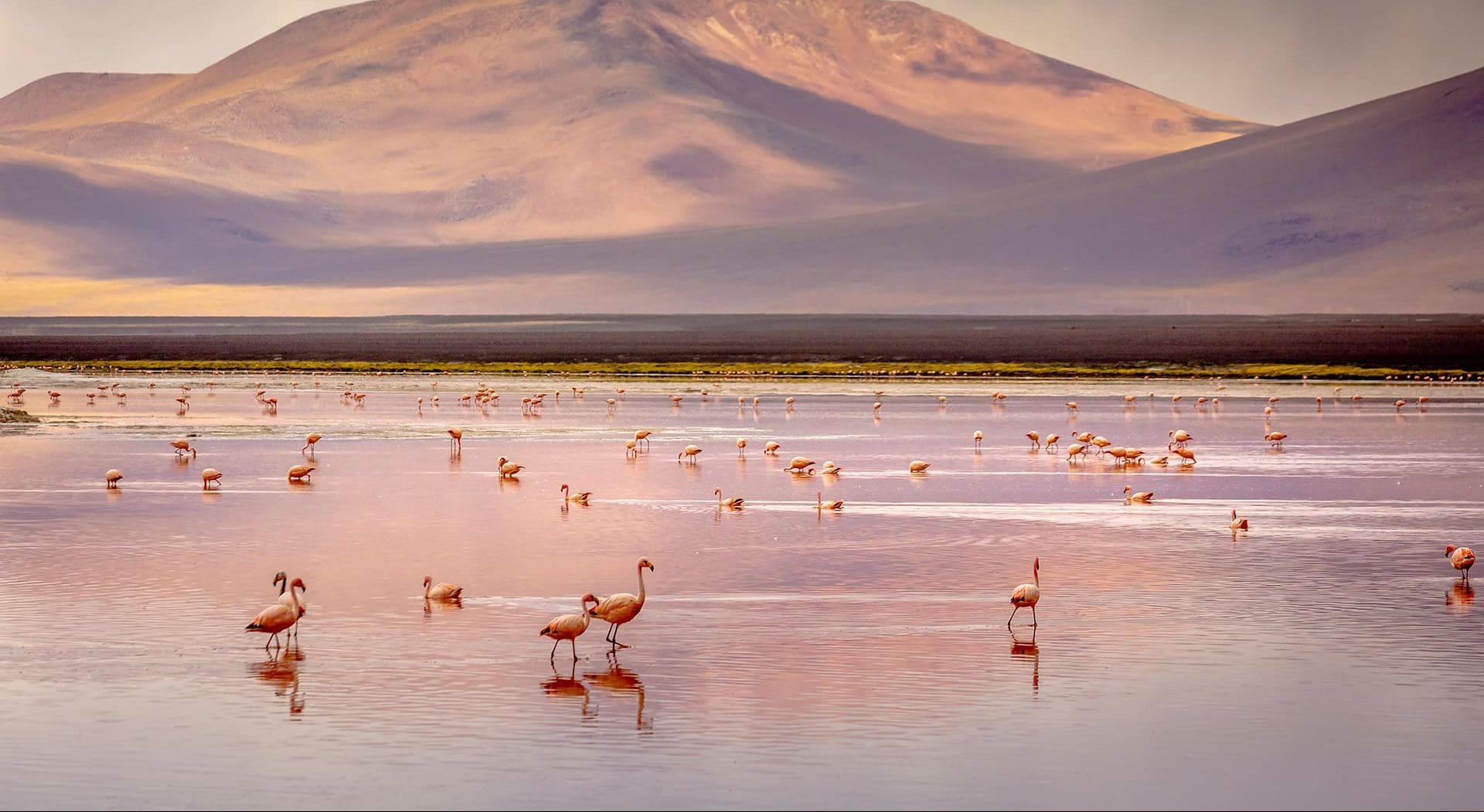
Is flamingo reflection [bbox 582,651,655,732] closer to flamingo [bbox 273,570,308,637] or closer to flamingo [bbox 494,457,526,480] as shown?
flamingo [bbox 273,570,308,637]

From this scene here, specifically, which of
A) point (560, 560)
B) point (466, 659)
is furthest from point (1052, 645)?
point (560, 560)

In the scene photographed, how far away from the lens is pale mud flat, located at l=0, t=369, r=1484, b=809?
44.1 ft

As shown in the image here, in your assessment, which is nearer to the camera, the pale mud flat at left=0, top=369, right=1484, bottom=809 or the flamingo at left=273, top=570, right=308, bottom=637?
the pale mud flat at left=0, top=369, right=1484, bottom=809

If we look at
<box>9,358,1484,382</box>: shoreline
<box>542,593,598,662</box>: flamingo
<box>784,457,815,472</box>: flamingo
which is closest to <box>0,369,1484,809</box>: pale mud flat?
<box>542,593,598,662</box>: flamingo

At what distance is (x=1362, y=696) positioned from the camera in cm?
1574

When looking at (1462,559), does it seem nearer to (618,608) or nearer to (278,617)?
(618,608)

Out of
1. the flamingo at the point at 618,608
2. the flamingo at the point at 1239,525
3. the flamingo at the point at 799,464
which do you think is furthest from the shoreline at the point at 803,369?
the flamingo at the point at 618,608

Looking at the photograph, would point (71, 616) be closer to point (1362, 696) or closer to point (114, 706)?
point (114, 706)

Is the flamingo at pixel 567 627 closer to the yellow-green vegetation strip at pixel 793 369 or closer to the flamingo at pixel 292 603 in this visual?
the flamingo at pixel 292 603

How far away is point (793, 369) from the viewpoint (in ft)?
303

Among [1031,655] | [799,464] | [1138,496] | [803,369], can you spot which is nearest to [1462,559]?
[1031,655]

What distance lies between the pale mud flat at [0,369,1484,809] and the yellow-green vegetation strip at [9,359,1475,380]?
48092 mm

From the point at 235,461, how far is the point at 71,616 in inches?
735

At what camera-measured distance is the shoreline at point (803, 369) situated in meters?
83.1
